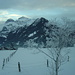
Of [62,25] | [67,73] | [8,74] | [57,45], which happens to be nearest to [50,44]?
[57,45]

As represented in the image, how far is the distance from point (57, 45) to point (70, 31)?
6.21ft

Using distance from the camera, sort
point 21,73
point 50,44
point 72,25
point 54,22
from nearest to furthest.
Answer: point 72,25
point 54,22
point 50,44
point 21,73

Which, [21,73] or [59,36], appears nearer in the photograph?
[59,36]

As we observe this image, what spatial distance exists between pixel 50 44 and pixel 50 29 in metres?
Result: 1.65

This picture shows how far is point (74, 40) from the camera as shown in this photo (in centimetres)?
1722

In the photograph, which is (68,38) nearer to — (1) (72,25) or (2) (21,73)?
(1) (72,25)

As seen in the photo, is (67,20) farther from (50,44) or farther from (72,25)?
(50,44)

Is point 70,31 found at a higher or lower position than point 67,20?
lower

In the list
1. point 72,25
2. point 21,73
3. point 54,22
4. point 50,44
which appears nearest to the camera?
point 72,25

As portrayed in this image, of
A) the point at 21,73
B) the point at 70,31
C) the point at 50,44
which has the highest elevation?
the point at 70,31

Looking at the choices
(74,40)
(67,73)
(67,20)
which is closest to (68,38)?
(74,40)

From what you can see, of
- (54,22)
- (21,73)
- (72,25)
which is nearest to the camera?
(72,25)

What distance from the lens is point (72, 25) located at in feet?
54.4

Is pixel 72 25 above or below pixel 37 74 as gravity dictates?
above
